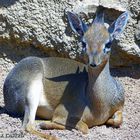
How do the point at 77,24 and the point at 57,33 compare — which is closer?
the point at 77,24

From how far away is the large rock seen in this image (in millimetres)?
Result: 6824

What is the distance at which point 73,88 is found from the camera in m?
5.92

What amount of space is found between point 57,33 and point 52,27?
0.09 meters

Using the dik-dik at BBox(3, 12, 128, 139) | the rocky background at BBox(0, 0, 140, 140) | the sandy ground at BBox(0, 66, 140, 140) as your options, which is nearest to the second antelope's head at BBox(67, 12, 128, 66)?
the dik-dik at BBox(3, 12, 128, 139)

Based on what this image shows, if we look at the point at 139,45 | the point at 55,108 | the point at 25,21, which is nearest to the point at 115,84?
the point at 55,108

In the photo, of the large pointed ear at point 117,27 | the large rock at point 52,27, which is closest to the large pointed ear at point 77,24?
the large pointed ear at point 117,27

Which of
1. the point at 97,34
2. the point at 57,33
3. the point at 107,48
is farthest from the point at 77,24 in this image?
the point at 57,33

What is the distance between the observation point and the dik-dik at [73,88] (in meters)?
5.54

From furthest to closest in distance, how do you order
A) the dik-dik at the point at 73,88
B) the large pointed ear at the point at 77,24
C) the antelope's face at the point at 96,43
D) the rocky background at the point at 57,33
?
the rocky background at the point at 57,33 → the large pointed ear at the point at 77,24 → the dik-dik at the point at 73,88 → the antelope's face at the point at 96,43

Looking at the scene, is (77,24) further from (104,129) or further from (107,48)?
(104,129)

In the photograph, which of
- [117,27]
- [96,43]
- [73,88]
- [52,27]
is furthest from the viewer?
[52,27]

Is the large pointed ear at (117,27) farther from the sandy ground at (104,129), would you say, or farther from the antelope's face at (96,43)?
the sandy ground at (104,129)

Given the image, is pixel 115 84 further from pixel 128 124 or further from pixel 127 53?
pixel 127 53

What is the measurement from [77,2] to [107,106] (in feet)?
5.25
